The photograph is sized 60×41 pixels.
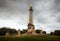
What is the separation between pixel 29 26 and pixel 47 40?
1670 centimetres

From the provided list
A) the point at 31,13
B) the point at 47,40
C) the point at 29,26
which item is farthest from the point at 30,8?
the point at 47,40

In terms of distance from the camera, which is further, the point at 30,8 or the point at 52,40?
the point at 30,8

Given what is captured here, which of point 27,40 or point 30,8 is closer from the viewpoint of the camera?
point 27,40

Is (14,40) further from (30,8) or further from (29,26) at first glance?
(30,8)

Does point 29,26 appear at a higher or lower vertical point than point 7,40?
higher

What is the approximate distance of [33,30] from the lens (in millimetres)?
47969

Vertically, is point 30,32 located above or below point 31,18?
below

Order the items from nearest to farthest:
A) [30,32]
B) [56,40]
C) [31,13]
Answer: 1. [56,40]
2. [30,32]
3. [31,13]

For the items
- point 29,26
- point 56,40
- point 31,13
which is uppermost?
point 31,13

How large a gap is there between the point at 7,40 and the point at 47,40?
5.90 m

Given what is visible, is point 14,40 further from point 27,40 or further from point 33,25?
point 33,25

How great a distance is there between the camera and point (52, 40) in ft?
103

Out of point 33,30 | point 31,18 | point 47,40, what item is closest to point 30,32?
point 33,30

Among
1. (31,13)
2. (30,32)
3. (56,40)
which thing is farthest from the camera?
(31,13)
